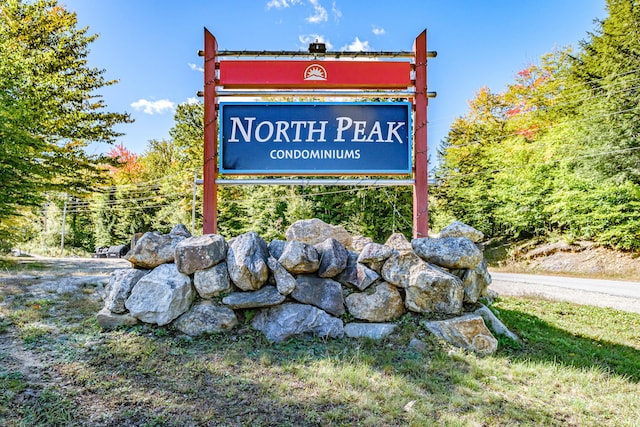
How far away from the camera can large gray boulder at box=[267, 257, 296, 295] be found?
3254 millimetres

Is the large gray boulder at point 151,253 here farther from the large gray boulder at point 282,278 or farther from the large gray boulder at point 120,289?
the large gray boulder at point 282,278

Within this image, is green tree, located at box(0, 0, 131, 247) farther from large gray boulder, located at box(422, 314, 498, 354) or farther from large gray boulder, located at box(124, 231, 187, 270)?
large gray boulder, located at box(422, 314, 498, 354)

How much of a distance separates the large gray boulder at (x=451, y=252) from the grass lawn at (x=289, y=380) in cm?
67

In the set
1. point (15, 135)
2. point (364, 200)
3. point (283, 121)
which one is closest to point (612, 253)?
point (364, 200)

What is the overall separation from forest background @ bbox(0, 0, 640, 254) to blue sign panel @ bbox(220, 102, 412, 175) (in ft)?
22.5

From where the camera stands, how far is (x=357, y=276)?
3461 millimetres

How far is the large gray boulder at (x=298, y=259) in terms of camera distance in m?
3.30

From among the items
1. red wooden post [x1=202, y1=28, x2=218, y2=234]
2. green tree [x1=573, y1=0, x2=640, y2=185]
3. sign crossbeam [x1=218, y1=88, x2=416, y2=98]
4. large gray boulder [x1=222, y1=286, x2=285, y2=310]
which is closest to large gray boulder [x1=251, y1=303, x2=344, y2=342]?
large gray boulder [x1=222, y1=286, x2=285, y2=310]

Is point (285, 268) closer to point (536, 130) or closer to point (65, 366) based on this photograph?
point (65, 366)

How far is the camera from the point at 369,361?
275 centimetres

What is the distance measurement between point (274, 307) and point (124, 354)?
1.28 m

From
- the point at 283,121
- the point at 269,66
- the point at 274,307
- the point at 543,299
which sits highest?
the point at 269,66

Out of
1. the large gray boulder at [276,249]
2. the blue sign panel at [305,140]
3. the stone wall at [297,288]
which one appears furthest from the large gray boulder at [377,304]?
the blue sign panel at [305,140]

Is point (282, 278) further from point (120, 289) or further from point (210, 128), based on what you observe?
point (210, 128)
